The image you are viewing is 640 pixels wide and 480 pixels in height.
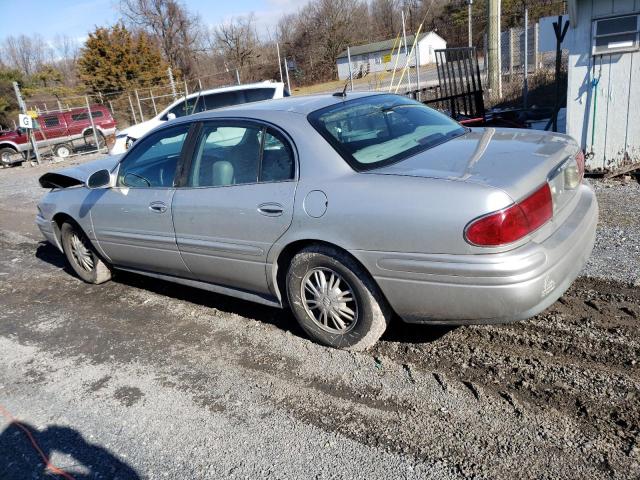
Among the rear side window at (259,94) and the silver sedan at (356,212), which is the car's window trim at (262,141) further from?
the rear side window at (259,94)

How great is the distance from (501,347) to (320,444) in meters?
1.34

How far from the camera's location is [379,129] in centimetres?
362

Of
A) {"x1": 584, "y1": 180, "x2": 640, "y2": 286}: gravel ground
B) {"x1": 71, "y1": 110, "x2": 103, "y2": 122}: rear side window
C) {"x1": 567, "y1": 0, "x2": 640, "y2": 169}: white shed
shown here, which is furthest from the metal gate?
{"x1": 71, "y1": 110, "x2": 103, "y2": 122}: rear side window

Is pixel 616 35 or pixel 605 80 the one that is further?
pixel 605 80

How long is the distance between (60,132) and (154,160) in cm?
2082

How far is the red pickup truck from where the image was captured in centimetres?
2173

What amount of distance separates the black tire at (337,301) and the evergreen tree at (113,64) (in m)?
35.2

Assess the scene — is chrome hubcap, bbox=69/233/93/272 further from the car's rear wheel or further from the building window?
the car's rear wheel

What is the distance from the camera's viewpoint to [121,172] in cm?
465

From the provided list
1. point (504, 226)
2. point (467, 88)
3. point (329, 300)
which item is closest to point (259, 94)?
point (467, 88)

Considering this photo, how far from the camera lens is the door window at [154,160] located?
13.7 ft

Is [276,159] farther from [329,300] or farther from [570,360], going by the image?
[570,360]

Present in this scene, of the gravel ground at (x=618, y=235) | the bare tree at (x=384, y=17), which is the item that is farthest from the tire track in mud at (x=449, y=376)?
the bare tree at (x=384, y=17)

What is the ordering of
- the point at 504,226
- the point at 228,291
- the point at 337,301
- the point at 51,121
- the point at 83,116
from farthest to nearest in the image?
the point at 83,116
the point at 51,121
the point at 228,291
the point at 337,301
the point at 504,226
